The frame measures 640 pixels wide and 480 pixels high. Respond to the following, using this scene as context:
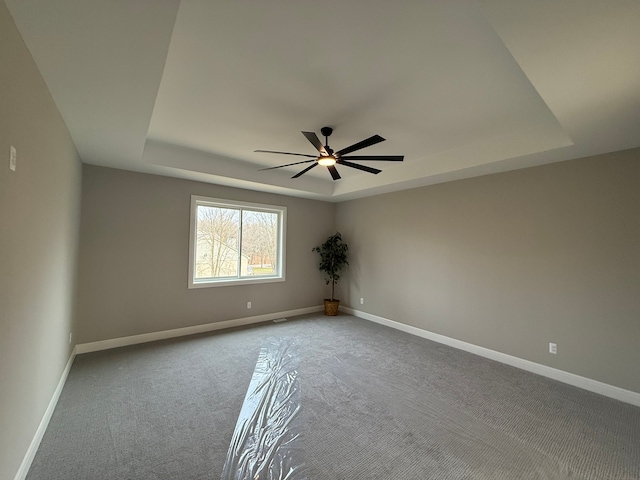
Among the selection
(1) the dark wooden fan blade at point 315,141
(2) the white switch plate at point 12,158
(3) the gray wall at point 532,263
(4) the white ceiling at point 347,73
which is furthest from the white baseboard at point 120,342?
(1) the dark wooden fan blade at point 315,141

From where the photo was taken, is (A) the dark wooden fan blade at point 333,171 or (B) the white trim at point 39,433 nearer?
(B) the white trim at point 39,433

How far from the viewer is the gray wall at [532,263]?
2781mm

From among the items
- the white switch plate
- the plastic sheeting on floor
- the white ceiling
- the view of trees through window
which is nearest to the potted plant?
the view of trees through window

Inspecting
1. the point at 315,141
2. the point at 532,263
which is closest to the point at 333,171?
the point at 315,141

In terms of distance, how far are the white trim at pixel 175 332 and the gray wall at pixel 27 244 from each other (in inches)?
45.1

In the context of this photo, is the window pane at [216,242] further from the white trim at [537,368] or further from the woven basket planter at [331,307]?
the white trim at [537,368]

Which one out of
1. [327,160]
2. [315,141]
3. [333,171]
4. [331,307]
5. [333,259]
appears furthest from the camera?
[333,259]

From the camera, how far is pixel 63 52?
153 centimetres

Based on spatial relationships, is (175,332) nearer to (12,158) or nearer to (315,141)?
(12,158)

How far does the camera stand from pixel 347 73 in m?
2.03

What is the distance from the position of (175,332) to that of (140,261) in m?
1.18

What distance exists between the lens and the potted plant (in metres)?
5.61

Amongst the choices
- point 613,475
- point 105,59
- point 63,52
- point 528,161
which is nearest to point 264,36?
point 105,59

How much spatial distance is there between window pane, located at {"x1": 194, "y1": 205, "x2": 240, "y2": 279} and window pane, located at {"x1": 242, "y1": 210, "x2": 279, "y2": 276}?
18 centimetres
